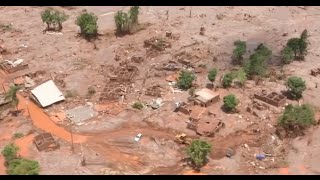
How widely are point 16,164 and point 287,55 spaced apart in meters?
20.7

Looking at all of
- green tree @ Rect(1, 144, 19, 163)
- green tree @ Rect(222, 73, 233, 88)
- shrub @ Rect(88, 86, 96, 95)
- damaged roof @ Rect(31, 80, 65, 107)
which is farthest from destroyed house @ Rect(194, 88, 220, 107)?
green tree @ Rect(1, 144, 19, 163)

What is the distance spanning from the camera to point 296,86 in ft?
95.5

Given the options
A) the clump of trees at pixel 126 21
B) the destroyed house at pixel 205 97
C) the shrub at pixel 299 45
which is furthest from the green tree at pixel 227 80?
the clump of trees at pixel 126 21

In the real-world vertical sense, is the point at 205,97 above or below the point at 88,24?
below

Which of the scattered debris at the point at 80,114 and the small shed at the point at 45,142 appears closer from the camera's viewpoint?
the small shed at the point at 45,142

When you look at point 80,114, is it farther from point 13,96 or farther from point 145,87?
point 145,87

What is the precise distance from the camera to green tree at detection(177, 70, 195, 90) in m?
30.4

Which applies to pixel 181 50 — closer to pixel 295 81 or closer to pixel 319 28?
pixel 295 81

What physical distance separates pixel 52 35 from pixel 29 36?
1.94 m

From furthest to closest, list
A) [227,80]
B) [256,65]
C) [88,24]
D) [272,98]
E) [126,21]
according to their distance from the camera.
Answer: [126,21], [88,24], [256,65], [227,80], [272,98]

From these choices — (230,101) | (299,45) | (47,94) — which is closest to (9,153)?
(47,94)

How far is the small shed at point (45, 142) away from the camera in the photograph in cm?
2520

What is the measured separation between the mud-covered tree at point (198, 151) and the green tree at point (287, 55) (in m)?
13.1

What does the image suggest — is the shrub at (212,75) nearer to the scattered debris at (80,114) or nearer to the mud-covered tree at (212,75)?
the mud-covered tree at (212,75)
